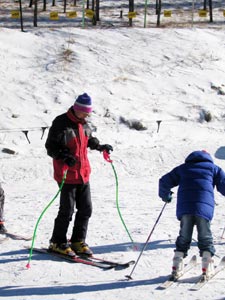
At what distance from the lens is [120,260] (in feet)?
23.7

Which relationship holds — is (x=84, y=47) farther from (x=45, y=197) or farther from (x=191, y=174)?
(x=191, y=174)

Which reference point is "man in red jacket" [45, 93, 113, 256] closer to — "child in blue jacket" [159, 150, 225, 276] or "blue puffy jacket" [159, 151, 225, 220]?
"blue puffy jacket" [159, 151, 225, 220]

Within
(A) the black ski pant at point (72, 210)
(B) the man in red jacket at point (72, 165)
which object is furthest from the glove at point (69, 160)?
(A) the black ski pant at point (72, 210)

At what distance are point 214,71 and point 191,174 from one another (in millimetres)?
14522

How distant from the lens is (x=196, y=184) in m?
6.39

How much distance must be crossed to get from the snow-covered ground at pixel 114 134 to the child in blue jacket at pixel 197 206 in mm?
293

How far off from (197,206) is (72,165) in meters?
1.39

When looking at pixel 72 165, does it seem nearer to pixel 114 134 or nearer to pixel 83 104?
pixel 83 104

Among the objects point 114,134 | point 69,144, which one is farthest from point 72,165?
point 114,134

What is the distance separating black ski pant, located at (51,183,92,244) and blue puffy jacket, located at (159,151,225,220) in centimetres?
97

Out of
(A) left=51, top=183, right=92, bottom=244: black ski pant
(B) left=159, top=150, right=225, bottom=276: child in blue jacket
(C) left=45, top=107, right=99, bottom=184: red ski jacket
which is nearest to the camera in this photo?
(B) left=159, top=150, right=225, bottom=276: child in blue jacket

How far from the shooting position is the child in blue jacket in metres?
6.33

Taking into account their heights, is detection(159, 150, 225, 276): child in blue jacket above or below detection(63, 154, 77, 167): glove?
below

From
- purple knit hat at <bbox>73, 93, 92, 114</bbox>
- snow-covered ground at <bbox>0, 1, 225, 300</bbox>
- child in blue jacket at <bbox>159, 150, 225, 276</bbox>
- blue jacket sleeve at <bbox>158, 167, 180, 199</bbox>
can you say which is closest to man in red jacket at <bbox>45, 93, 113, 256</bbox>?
purple knit hat at <bbox>73, 93, 92, 114</bbox>
